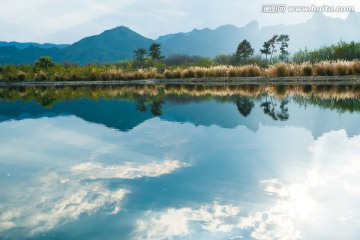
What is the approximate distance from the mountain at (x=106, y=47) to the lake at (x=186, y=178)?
481 ft

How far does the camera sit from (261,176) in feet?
15.6

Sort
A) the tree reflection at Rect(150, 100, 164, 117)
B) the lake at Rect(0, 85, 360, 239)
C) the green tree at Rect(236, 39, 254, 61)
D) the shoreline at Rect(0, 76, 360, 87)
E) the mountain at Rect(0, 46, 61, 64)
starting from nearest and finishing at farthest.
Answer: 1. the lake at Rect(0, 85, 360, 239)
2. the tree reflection at Rect(150, 100, 164, 117)
3. the shoreline at Rect(0, 76, 360, 87)
4. the green tree at Rect(236, 39, 254, 61)
5. the mountain at Rect(0, 46, 61, 64)

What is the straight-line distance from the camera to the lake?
3357 millimetres

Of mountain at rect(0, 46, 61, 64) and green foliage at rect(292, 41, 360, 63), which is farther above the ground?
mountain at rect(0, 46, 61, 64)

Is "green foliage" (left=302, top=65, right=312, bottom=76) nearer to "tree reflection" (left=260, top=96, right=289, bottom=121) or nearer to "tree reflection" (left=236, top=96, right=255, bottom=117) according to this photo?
"tree reflection" (left=236, top=96, right=255, bottom=117)

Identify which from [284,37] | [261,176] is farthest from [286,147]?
[284,37]

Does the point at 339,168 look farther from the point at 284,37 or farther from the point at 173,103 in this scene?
the point at 284,37

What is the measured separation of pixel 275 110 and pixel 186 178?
6.87 metres

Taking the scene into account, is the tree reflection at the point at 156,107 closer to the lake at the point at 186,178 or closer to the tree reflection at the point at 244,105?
the lake at the point at 186,178

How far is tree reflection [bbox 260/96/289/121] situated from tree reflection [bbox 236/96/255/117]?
1.35 feet

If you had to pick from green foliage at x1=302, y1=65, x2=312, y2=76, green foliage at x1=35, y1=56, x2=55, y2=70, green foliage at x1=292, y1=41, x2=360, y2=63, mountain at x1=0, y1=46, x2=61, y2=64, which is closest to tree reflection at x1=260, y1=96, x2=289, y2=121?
green foliage at x1=302, y1=65, x2=312, y2=76

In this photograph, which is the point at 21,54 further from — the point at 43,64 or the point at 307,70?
the point at 307,70

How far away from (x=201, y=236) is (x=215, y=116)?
24.7ft

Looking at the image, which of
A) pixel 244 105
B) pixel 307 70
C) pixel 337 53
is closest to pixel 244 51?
pixel 337 53
